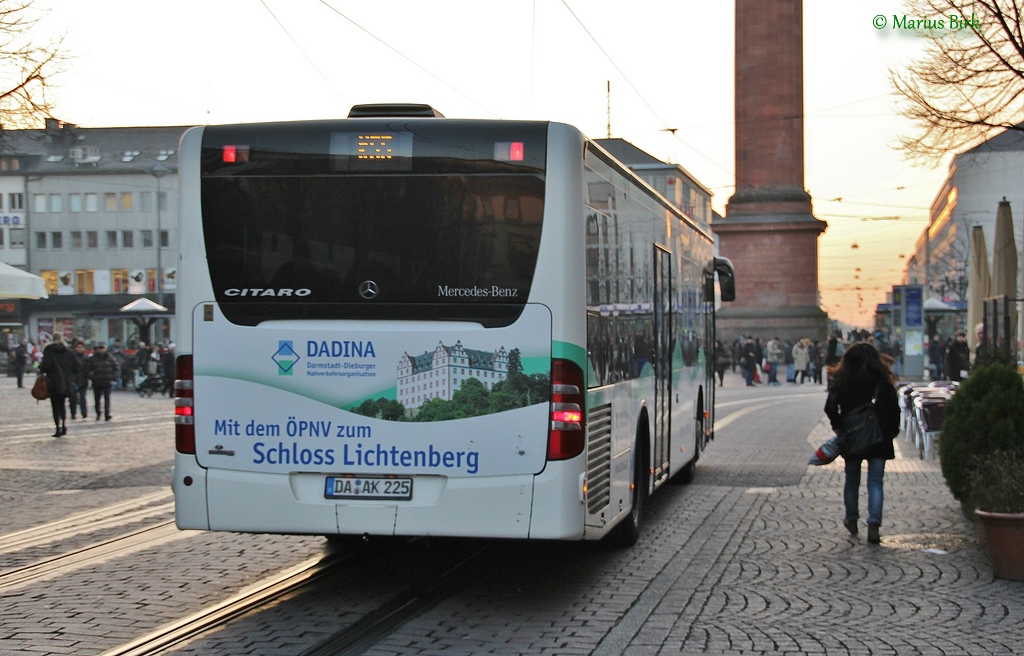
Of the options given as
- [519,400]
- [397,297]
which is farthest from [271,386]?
[519,400]

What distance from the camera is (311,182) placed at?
7.84 metres

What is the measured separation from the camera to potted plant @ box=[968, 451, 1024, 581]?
875 cm

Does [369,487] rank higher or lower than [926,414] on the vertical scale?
higher

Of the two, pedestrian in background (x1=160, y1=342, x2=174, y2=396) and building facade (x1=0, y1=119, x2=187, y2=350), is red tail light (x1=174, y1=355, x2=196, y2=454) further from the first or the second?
building facade (x1=0, y1=119, x2=187, y2=350)

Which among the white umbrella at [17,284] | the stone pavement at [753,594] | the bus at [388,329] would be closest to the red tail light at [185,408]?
the bus at [388,329]

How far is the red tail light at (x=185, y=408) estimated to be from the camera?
786 cm

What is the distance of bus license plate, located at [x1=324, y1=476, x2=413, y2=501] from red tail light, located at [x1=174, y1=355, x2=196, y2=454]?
849 mm

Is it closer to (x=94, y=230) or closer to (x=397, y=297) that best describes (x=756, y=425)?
(x=397, y=297)

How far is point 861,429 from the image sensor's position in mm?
10625

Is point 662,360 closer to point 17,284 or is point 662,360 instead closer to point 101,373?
point 17,284

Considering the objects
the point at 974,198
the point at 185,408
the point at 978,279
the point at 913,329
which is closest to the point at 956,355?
the point at 978,279

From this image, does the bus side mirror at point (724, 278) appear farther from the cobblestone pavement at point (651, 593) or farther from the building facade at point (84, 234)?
the building facade at point (84, 234)

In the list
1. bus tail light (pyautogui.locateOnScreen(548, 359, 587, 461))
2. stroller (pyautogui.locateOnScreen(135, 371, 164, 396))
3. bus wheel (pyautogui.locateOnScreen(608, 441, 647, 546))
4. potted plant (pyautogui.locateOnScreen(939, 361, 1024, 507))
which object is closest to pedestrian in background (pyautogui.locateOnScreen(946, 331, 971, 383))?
potted plant (pyautogui.locateOnScreen(939, 361, 1024, 507))

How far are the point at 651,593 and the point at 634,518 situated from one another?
1.86 metres
